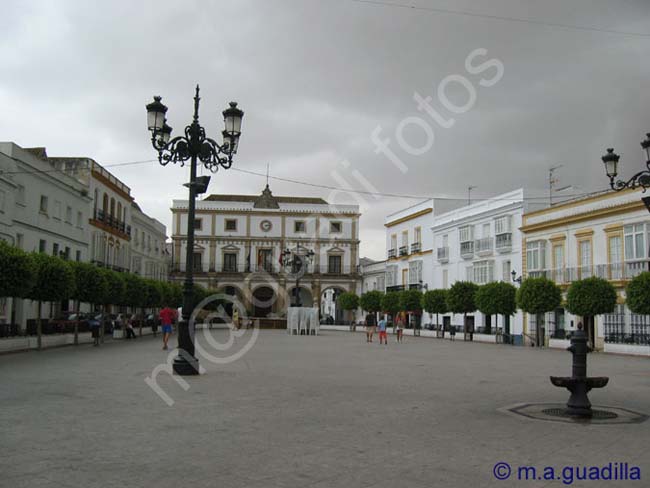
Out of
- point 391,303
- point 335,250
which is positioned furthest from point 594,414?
point 335,250

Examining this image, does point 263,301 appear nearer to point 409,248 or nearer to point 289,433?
point 409,248

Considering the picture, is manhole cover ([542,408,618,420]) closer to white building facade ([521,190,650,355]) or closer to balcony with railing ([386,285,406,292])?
white building facade ([521,190,650,355])

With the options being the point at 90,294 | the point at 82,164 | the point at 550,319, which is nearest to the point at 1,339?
the point at 90,294

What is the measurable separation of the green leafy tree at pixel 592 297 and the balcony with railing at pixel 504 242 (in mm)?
12760

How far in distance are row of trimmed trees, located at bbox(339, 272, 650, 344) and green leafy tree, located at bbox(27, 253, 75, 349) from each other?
→ 21.0 meters

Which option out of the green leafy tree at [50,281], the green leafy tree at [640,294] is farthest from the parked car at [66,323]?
the green leafy tree at [640,294]

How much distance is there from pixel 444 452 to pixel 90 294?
74.8ft

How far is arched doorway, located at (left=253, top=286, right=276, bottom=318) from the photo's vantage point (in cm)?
6950

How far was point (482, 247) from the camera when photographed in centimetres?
4606

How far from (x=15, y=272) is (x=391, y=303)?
3781 cm

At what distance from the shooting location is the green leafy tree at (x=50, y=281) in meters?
21.8

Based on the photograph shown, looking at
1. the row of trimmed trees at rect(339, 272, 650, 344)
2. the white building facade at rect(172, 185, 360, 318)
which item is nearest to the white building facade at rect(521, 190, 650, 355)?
the row of trimmed trees at rect(339, 272, 650, 344)

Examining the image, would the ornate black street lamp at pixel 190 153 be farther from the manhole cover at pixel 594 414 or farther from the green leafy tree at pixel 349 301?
the green leafy tree at pixel 349 301

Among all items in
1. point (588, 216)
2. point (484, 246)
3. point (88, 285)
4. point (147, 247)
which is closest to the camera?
point (88, 285)
